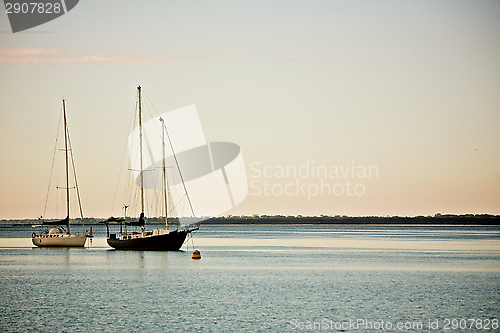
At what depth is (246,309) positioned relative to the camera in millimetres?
32438

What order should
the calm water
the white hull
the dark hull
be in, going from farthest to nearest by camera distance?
1. the white hull
2. the dark hull
3. the calm water

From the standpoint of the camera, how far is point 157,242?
227 feet

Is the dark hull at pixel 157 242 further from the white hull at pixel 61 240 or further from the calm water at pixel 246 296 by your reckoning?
the white hull at pixel 61 240

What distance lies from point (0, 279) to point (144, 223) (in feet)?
85.5

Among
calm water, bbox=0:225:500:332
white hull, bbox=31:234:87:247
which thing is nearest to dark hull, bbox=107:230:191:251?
calm water, bbox=0:225:500:332

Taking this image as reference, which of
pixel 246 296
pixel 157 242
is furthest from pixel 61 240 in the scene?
pixel 246 296

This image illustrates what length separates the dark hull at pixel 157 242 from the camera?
6912 cm

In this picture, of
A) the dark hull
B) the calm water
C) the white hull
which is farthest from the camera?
the white hull

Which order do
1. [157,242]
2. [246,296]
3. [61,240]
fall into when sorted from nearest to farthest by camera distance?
[246,296] < [157,242] < [61,240]

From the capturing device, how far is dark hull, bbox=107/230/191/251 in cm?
6912

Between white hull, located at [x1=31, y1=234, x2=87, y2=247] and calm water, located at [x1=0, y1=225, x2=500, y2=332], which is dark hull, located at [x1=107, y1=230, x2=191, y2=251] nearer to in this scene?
calm water, located at [x1=0, y1=225, x2=500, y2=332]

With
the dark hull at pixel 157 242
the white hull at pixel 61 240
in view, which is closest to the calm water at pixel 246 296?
the dark hull at pixel 157 242

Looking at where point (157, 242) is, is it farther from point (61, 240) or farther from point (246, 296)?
point (246, 296)

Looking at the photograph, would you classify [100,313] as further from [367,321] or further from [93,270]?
[93,270]
